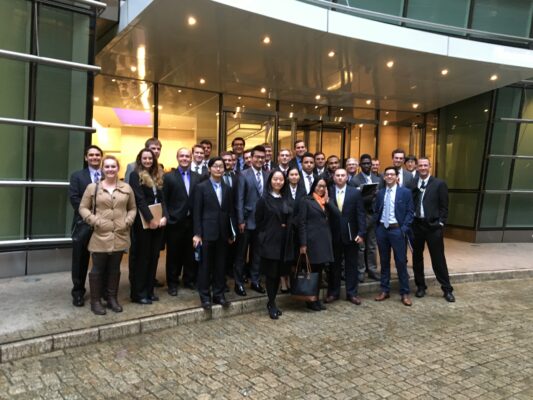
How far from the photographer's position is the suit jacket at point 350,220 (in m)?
6.10

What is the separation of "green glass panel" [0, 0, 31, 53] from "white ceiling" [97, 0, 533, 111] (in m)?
1.52

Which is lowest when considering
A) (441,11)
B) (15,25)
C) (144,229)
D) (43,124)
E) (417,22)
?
(144,229)

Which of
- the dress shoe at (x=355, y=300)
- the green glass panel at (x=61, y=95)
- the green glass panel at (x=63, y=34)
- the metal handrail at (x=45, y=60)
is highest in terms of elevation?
the green glass panel at (x=63, y=34)

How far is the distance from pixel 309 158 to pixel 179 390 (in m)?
3.68

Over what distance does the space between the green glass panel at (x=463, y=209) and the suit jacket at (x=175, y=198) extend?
9.31 meters

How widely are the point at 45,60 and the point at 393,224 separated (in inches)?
236

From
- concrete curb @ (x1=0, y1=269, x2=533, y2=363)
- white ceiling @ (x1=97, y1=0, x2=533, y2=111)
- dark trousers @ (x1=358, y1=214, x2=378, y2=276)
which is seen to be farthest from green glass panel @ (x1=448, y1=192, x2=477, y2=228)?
concrete curb @ (x1=0, y1=269, x2=533, y2=363)

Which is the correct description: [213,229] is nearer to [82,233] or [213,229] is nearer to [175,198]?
[175,198]

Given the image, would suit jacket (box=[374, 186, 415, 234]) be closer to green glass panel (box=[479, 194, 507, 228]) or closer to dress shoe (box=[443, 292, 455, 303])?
dress shoe (box=[443, 292, 455, 303])

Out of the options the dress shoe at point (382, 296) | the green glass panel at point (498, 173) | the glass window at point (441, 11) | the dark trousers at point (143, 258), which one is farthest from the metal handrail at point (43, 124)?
the green glass panel at point (498, 173)

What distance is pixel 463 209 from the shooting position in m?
12.5

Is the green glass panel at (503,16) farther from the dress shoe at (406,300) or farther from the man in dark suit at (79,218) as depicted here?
the man in dark suit at (79,218)

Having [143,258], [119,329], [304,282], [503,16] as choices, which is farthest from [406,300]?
[503,16]

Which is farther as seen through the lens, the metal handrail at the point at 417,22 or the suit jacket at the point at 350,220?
the metal handrail at the point at 417,22
